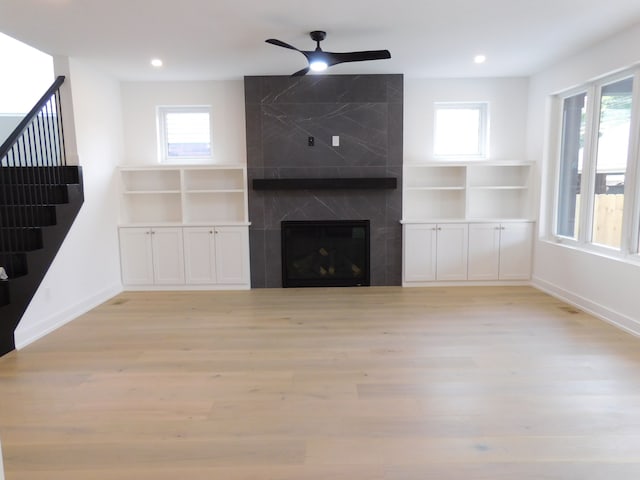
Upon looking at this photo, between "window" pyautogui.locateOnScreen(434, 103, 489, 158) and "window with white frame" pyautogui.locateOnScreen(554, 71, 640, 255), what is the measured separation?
103 centimetres

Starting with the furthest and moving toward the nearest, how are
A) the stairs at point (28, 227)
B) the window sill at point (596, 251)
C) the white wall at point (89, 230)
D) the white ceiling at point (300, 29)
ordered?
1. the white wall at point (89, 230)
2. the window sill at point (596, 251)
3. the stairs at point (28, 227)
4. the white ceiling at point (300, 29)

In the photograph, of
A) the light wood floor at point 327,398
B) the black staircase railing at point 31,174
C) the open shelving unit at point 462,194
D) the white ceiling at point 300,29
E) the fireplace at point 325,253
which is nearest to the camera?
the light wood floor at point 327,398

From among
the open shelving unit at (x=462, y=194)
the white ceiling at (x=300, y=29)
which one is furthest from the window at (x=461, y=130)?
the white ceiling at (x=300, y=29)

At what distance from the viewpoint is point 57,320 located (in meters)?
4.18

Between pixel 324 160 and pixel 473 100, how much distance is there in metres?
2.22

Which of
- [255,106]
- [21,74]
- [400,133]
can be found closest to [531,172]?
[400,133]

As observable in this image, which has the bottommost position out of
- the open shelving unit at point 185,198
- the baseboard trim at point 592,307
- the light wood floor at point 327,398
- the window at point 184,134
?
the light wood floor at point 327,398

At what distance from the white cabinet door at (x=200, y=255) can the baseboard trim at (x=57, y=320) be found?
0.99 metres

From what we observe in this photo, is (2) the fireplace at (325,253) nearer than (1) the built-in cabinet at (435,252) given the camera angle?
No

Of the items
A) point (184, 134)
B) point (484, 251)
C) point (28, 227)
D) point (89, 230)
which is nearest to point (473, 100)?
point (484, 251)

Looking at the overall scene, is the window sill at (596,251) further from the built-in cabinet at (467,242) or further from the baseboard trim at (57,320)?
the baseboard trim at (57,320)

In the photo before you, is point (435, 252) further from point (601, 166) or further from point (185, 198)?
point (185, 198)

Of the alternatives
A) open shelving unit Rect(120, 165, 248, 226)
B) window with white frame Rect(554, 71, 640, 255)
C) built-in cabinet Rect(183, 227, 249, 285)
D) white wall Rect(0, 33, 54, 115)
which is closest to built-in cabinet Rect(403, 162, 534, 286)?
window with white frame Rect(554, 71, 640, 255)

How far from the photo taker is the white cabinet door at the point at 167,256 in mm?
5543
